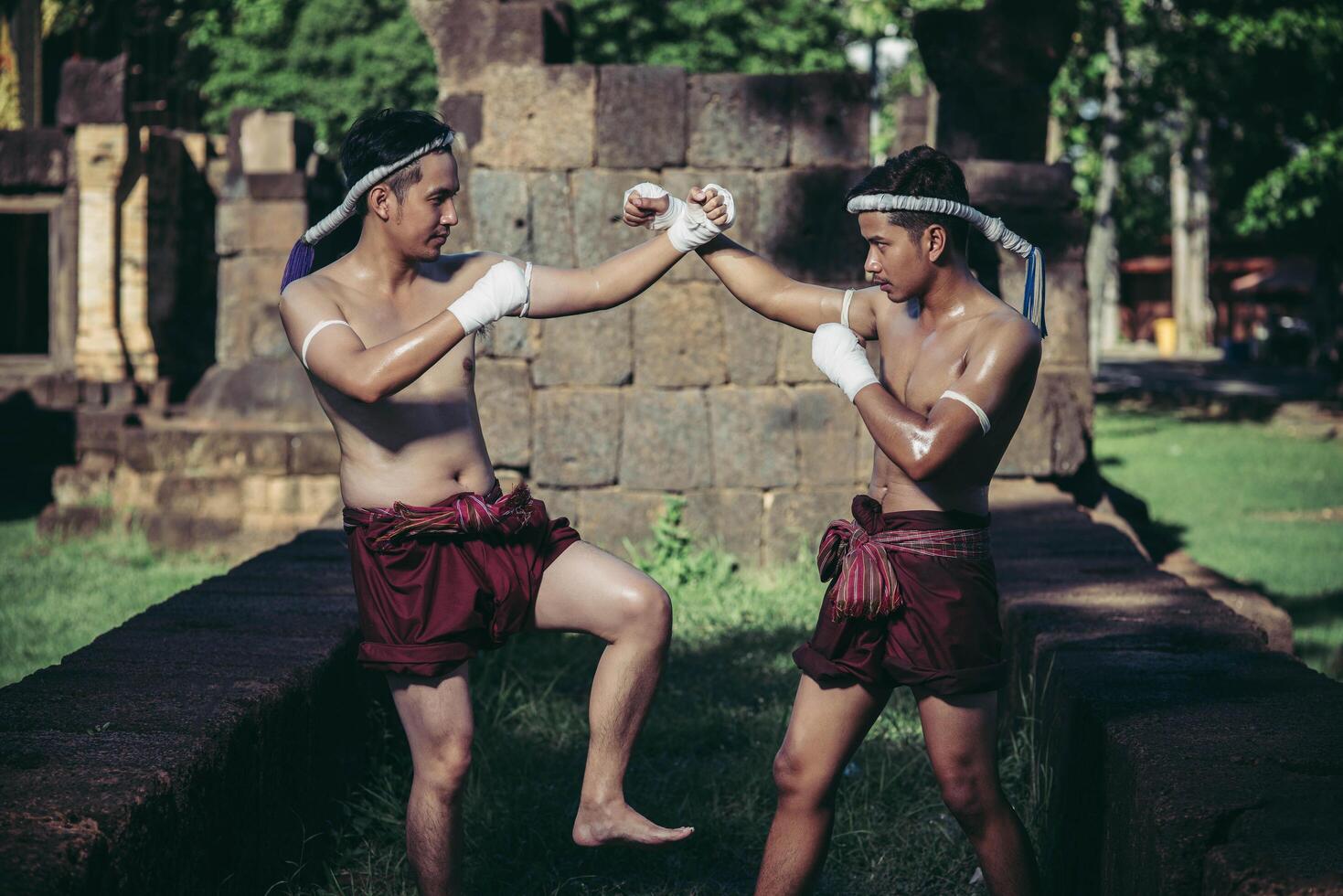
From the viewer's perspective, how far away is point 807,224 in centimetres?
727

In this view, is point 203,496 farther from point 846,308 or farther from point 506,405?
point 846,308

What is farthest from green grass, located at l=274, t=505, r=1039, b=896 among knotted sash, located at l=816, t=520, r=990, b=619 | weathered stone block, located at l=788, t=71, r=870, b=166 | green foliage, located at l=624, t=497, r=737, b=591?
weathered stone block, located at l=788, t=71, r=870, b=166

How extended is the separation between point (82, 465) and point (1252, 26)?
1279 centimetres

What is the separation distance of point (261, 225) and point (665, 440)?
5.19 metres

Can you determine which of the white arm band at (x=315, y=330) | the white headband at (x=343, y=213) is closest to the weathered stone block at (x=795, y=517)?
the white headband at (x=343, y=213)

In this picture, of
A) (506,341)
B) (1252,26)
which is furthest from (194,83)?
(506,341)

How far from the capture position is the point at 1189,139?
20375 mm

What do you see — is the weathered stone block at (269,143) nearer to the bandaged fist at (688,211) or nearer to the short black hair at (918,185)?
the bandaged fist at (688,211)

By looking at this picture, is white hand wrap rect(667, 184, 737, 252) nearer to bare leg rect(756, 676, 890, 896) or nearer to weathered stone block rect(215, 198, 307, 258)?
bare leg rect(756, 676, 890, 896)

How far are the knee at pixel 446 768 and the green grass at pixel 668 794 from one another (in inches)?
20.4

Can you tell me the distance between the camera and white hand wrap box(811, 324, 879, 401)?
3.05 meters

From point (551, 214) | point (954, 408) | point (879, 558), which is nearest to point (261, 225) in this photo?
point (551, 214)

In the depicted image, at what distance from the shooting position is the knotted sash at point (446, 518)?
124 inches

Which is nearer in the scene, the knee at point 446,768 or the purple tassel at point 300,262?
the knee at point 446,768
